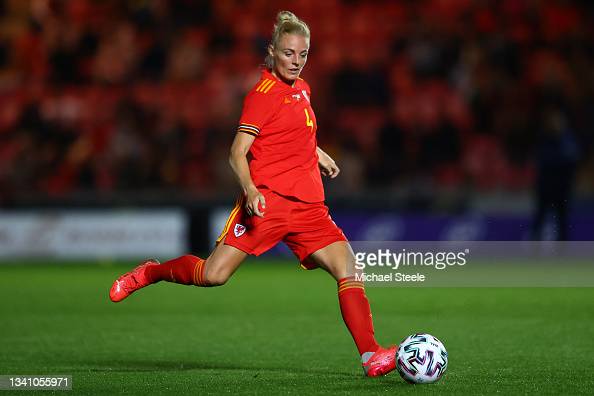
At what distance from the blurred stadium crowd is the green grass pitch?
330 cm

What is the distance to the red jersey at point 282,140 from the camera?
20.5 ft

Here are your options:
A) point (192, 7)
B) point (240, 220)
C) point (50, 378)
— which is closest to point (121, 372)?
point (50, 378)

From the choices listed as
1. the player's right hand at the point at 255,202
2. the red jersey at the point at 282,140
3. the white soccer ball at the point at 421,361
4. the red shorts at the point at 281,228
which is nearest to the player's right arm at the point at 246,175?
the player's right hand at the point at 255,202

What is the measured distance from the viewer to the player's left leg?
611 cm

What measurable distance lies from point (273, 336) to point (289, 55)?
2.78 metres

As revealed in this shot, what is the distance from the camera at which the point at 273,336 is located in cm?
831

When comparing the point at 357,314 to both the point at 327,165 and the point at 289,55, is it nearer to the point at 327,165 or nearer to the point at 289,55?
the point at 327,165

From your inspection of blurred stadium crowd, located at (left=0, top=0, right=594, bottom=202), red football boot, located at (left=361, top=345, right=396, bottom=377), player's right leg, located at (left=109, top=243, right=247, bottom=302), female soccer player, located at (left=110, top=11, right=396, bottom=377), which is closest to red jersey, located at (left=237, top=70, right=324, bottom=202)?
female soccer player, located at (left=110, top=11, right=396, bottom=377)

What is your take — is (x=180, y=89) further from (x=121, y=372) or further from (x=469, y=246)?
(x=121, y=372)

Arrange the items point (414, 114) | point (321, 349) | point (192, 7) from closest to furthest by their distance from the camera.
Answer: point (321, 349) < point (414, 114) < point (192, 7)

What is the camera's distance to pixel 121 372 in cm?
654

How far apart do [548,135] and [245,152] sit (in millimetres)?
9181

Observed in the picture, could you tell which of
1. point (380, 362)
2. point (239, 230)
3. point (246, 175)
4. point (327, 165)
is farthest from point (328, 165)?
point (380, 362)

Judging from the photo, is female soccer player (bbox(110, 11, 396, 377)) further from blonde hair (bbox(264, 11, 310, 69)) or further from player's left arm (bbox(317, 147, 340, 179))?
player's left arm (bbox(317, 147, 340, 179))
